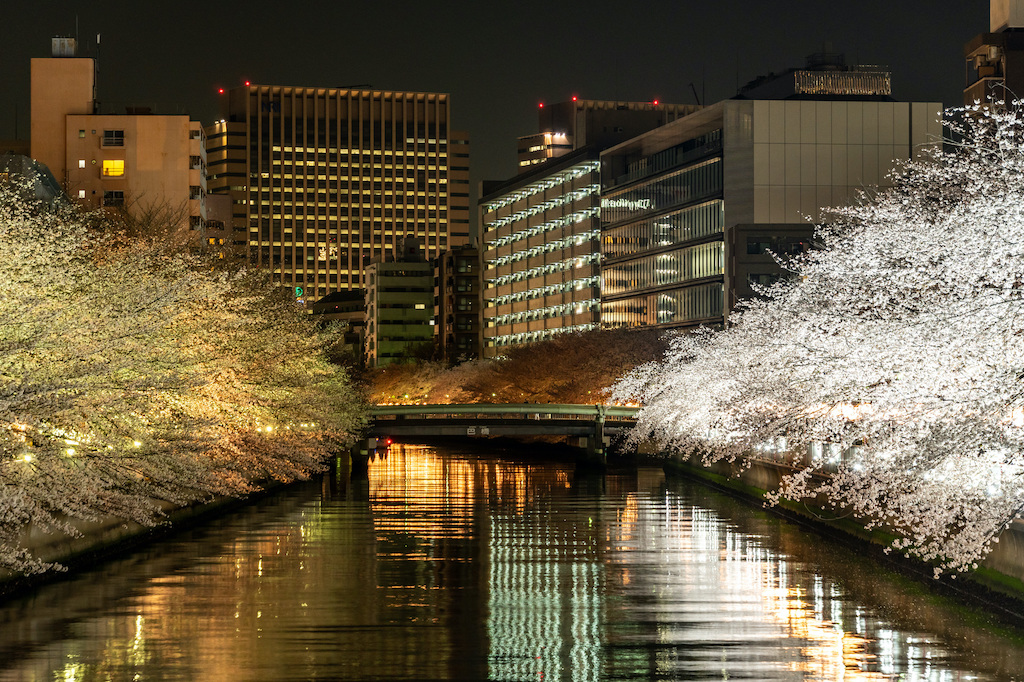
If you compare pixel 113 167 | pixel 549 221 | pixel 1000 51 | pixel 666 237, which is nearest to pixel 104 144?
pixel 113 167

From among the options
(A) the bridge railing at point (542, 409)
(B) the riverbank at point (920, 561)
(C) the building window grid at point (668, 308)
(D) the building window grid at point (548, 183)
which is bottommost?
(B) the riverbank at point (920, 561)

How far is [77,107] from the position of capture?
12700 cm

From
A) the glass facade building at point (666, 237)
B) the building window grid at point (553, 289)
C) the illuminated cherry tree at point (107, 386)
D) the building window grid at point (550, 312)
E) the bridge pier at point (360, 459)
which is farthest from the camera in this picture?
the building window grid at point (550, 312)

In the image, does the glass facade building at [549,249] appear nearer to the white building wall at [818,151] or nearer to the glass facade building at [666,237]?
the glass facade building at [666,237]

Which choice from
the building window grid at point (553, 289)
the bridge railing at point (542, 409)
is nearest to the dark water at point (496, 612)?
the bridge railing at point (542, 409)

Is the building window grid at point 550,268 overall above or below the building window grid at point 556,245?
below

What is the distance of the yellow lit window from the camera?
125 meters

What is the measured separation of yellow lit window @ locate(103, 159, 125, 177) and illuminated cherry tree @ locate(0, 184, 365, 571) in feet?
263

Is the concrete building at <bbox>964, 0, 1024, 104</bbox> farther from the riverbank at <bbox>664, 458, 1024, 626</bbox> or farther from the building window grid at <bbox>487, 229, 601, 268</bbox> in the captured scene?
the riverbank at <bbox>664, 458, 1024, 626</bbox>

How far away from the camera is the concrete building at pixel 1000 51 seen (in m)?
121

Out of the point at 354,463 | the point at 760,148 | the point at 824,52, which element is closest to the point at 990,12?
the point at 824,52

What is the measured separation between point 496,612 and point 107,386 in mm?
7771

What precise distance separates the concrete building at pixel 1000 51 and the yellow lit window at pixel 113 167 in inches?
2921

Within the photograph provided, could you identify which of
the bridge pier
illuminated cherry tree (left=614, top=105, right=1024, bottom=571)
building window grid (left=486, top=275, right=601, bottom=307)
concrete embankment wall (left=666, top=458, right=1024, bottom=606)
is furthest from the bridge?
building window grid (left=486, top=275, right=601, bottom=307)
